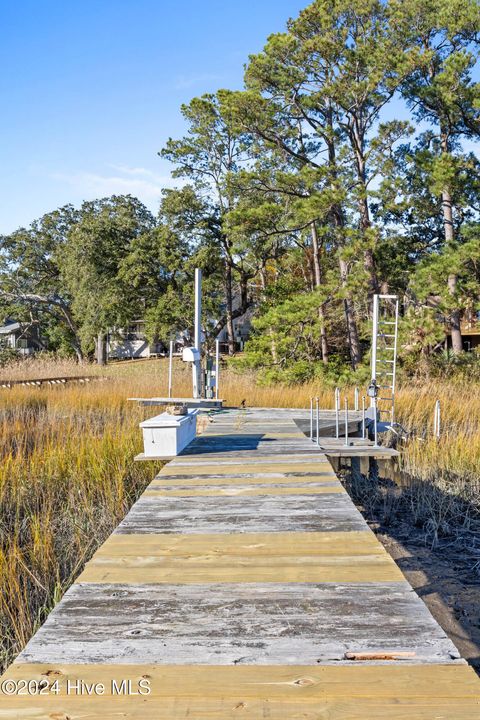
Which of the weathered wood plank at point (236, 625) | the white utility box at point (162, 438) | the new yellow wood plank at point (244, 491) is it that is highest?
the white utility box at point (162, 438)

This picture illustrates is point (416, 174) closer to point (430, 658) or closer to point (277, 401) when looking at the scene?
point (277, 401)

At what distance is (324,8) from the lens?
1438cm

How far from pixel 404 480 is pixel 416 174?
10.6m

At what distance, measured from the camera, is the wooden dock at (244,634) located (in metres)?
1.58

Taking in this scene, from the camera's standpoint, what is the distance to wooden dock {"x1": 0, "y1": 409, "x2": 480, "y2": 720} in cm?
158

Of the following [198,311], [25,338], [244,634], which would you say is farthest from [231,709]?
[25,338]

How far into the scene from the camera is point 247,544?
2828 mm

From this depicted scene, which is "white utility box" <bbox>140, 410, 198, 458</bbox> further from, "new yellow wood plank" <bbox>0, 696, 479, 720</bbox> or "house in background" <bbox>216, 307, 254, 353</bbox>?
"house in background" <bbox>216, 307, 254, 353</bbox>

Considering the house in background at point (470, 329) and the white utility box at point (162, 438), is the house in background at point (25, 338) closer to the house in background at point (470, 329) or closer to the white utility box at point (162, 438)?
the house in background at point (470, 329)

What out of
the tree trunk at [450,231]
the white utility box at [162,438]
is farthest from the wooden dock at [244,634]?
the tree trunk at [450,231]

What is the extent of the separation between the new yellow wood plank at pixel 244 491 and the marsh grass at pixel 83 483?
764 mm

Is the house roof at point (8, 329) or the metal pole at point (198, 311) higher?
the house roof at point (8, 329)

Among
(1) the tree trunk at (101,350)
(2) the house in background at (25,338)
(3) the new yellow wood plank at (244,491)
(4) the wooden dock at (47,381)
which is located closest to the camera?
(3) the new yellow wood plank at (244,491)

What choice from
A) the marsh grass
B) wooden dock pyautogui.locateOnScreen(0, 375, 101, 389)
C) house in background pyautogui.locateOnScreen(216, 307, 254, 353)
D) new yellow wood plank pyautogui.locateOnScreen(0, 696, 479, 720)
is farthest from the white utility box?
house in background pyautogui.locateOnScreen(216, 307, 254, 353)
